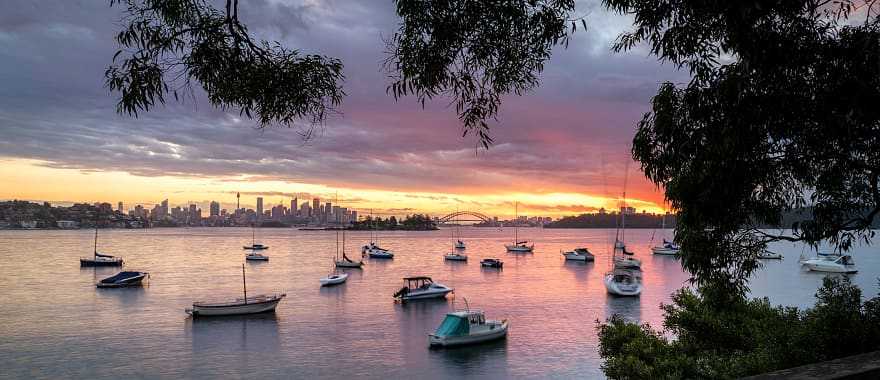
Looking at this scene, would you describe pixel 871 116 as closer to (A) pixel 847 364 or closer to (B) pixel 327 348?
(A) pixel 847 364

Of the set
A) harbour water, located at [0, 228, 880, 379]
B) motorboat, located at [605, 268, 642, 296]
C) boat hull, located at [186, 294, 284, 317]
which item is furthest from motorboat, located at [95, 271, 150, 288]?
motorboat, located at [605, 268, 642, 296]

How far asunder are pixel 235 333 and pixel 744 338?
121 ft

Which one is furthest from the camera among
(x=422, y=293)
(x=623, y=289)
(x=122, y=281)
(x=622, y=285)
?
(x=122, y=281)

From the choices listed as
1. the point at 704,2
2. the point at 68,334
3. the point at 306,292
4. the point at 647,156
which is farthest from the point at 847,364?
the point at 306,292

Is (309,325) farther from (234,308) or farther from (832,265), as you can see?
(832,265)

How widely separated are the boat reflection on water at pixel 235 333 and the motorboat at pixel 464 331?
33.5ft

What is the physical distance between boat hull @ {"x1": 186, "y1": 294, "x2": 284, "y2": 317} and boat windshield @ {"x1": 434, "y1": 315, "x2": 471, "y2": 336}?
18.6 metres

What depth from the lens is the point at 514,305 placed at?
58.2 metres

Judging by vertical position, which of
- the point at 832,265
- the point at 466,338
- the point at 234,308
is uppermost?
the point at 832,265

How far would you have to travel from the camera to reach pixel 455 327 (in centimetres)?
3919

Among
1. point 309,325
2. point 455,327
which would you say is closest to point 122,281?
point 309,325

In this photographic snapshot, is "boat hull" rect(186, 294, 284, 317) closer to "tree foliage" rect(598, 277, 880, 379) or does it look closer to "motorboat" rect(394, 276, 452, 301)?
"motorboat" rect(394, 276, 452, 301)

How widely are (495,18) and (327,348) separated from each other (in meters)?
33.9

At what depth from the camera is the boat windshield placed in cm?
3900
